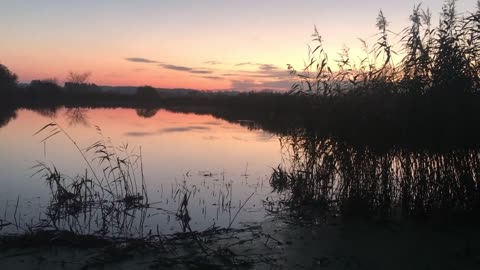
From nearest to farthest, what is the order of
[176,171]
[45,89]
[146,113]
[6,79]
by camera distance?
1. [176,171]
2. [146,113]
3. [6,79]
4. [45,89]

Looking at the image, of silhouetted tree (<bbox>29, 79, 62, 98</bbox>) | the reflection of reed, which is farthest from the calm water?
silhouetted tree (<bbox>29, 79, 62, 98</bbox>)

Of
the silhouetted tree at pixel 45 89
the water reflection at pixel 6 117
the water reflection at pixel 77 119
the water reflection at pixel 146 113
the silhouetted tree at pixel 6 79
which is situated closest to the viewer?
the water reflection at pixel 6 117

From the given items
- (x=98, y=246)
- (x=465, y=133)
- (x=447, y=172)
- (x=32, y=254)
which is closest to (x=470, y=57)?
(x=465, y=133)

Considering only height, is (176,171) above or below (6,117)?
below

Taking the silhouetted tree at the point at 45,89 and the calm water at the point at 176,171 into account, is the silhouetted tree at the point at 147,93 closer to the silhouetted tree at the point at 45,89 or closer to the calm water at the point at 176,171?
the silhouetted tree at the point at 45,89

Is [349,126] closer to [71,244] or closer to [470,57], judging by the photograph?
[470,57]

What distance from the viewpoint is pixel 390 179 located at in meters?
8.44

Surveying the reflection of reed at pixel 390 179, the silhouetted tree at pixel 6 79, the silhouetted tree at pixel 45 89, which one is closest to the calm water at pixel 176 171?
the reflection of reed at pixel 390 179

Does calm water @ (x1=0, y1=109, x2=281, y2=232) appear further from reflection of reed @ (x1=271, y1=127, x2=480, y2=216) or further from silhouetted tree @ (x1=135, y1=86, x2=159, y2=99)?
silhouetted tree @ (x1=135, y1=86, x2=159, y2=99)

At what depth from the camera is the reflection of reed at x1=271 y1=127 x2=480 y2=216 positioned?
25.3 feet

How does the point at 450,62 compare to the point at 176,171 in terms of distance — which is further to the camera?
the point at 176,171

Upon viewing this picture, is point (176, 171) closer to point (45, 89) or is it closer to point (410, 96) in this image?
point (410, 96)

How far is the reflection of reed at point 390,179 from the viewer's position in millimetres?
7723

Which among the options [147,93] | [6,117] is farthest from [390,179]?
[147,93]
